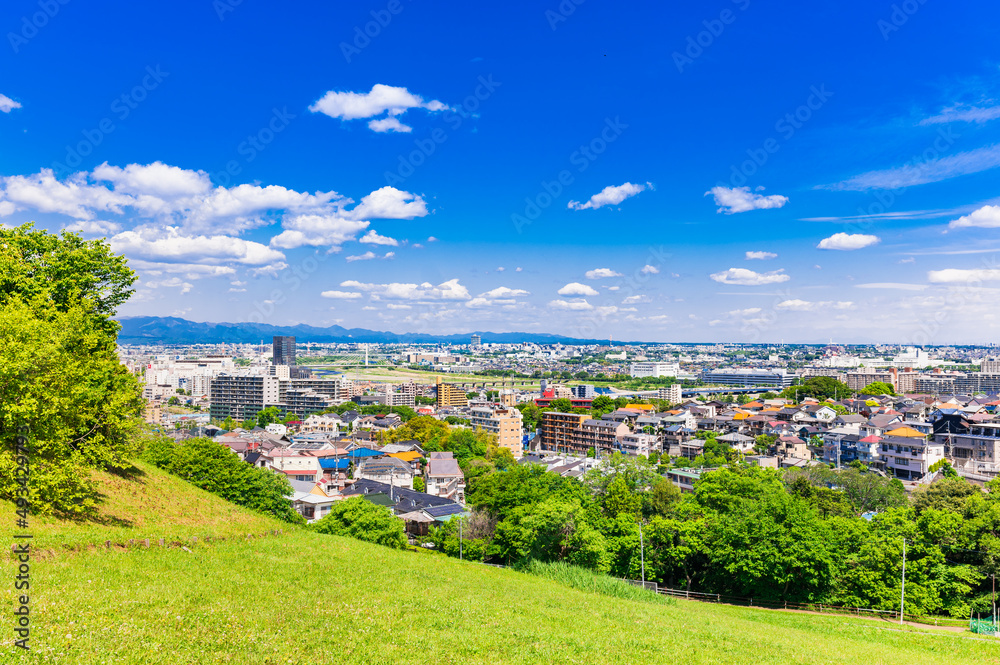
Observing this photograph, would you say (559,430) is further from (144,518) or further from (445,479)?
(144,518)

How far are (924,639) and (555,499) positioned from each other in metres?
12.9

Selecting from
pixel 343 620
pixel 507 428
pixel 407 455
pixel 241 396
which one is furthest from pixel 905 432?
pixel 241 396

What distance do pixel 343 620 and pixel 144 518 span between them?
308 inches

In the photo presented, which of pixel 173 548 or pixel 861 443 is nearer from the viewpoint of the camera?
pixel 173 548

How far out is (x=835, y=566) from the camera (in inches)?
853

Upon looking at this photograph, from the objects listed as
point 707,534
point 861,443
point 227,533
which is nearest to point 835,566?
point 707,534

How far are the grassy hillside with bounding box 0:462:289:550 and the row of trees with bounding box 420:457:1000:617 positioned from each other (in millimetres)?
11473

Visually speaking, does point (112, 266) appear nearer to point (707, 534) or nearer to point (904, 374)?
point (707, 534)

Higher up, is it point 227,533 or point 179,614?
point 179,614

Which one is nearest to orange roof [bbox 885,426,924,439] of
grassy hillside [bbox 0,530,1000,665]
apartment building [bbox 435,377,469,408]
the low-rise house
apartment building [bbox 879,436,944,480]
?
apartment building [bbox 879,436,944,480]

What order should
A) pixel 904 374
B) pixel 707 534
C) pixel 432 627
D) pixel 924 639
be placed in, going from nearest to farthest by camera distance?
1. pixel 432 627
2. pixel 924 639
3. pixel 707 534
4. pixel 904 374

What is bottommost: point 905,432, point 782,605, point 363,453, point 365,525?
point 363,453

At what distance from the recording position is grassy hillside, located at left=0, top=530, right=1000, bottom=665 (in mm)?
6926

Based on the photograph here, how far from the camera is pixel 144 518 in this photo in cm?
1360
